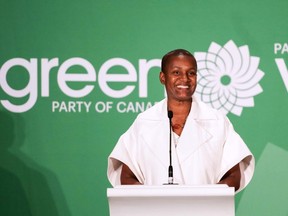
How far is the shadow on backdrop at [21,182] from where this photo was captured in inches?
181

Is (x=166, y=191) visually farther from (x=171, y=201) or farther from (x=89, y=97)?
(x=89, y=97)

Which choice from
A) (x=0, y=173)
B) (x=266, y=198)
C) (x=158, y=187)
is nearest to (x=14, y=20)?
(x=0, y=173)

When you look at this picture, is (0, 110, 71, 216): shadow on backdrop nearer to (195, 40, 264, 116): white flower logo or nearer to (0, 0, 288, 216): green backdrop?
(0, 0, 288, 216): green backdrop

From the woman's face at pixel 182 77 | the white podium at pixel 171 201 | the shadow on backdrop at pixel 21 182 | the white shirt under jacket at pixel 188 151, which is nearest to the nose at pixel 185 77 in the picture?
the woman's face at pixel 182 77

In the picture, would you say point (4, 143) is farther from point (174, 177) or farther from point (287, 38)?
point (287, 38)

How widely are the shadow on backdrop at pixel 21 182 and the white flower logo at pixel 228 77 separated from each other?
1.18 m

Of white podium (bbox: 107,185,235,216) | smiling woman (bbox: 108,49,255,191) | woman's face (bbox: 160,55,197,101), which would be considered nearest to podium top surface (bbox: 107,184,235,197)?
white podium (bbox: 107,185,235,216)

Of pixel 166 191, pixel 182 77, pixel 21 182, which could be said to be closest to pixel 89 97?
pixel 21 182

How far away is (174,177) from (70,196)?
4.94 feet

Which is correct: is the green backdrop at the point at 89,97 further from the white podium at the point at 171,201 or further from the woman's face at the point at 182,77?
the white podium at the point at 171,201

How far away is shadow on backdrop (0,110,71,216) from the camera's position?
181 inches

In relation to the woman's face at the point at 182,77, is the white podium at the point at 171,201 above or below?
below

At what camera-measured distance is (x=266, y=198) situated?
460 centimetres

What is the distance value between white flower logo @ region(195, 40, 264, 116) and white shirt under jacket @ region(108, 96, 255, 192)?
3.71ft
